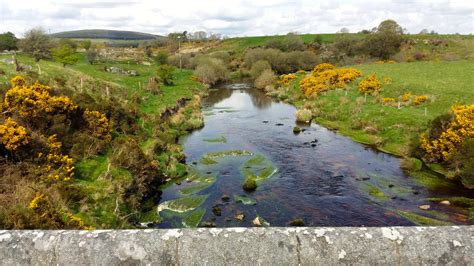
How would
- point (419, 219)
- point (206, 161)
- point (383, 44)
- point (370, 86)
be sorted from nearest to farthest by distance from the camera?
point (419, 219)
point (206, 161)
point (370, 86)
point (383, 44)

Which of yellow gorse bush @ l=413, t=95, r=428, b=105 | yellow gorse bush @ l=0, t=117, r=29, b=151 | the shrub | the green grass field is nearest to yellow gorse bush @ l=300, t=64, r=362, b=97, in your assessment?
the green grass field

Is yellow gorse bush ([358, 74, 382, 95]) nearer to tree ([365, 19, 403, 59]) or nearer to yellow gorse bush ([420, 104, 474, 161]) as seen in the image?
yellow gorse bush ([420, 104, 474, 161])

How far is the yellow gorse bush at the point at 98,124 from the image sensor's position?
23.9 meters

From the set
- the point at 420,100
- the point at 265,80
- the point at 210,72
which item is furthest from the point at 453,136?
the point at 210,72

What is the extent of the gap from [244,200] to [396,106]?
25043mm

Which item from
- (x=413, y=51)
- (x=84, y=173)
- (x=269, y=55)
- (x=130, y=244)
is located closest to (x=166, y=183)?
(x=84, y=173)

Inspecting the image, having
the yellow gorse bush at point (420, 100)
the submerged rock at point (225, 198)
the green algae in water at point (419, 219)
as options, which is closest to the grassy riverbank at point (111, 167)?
the submerged rock at point (225, 198)

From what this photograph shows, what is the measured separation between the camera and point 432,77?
1909 inches

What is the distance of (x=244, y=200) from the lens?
21.0 metres

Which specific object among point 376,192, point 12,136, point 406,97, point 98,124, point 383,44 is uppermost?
point 383,44

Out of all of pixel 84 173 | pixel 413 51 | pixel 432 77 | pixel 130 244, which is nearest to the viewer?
pixel 130 244

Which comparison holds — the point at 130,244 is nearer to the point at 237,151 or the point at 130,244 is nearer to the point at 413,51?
the point at 237,151

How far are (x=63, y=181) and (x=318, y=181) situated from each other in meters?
15.3

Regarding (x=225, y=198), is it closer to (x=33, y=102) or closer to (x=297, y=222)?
(x=297, y=222)
